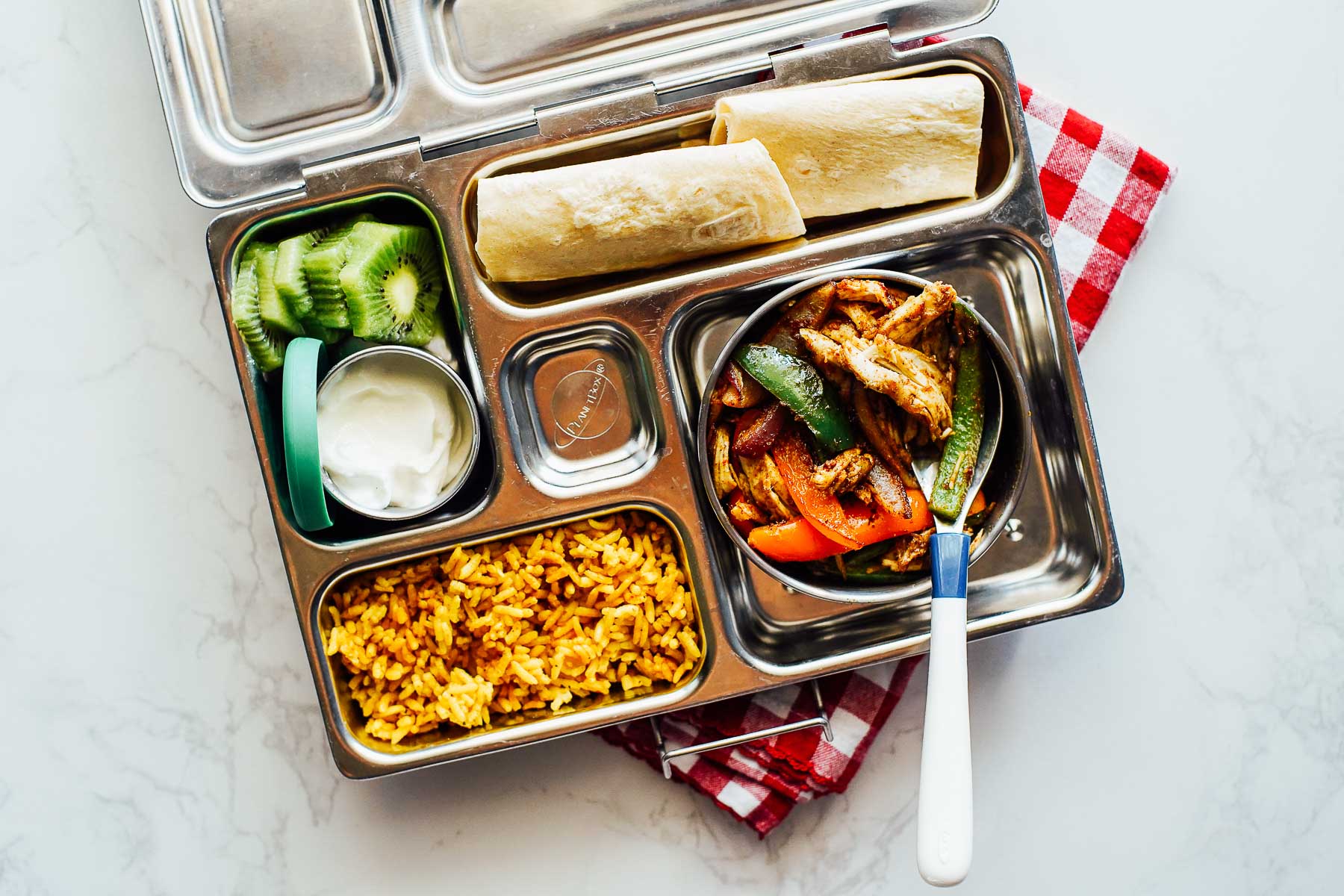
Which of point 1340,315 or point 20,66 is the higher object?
point 20,66

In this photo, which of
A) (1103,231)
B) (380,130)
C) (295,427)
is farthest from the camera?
(1103,231)

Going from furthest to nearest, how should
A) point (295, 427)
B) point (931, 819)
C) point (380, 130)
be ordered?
point (380, 130) < point (295, 427) < point (931, 819)

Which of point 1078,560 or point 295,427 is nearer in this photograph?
point 295,427

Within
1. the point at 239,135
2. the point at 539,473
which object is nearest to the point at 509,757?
the point at 539,473

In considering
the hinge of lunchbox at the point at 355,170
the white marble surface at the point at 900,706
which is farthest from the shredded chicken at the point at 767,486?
the hinge of lunchbox at the point at 355,170

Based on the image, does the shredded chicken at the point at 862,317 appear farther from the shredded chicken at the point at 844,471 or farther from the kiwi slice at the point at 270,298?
the kiwi slice at the point at 270,298

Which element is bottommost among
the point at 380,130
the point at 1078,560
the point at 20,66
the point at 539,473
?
the point at 1078,560

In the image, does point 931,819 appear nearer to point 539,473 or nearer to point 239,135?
point 539,473
